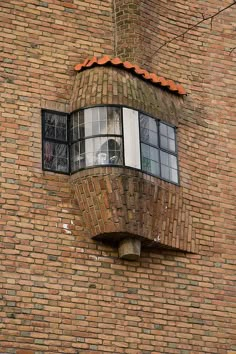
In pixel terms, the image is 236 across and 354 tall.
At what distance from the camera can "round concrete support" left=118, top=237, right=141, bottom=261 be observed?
21.7 meters

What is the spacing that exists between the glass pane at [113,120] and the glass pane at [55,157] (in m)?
0.81

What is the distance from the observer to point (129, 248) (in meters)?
21.7

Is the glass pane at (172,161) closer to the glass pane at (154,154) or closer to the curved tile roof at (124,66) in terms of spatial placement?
the glass pane at (154,154)

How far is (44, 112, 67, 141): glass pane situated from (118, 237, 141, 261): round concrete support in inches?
78.7

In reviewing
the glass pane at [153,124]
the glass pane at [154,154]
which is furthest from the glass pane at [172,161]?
the glass pane at [153,124]

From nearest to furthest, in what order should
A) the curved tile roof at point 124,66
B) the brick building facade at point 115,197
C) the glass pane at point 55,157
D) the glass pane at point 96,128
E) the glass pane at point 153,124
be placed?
the brick building facade at point 115,197, the glass pane at point 55,157, the glass pane at point 96,128, the glass pane at point 153,124, the curved tile roof at point 124,66

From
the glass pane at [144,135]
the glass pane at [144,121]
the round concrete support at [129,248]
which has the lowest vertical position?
the round concrete support at [129,248]

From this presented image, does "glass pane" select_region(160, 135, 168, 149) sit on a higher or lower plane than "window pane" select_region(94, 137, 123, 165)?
higher

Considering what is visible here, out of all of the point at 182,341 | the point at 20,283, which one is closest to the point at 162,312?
the point at 182,341

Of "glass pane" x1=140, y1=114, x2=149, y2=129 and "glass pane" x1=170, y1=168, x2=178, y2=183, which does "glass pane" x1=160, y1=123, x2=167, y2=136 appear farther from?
"glass pane" x1=170, y1=168, x2=178, y2=183

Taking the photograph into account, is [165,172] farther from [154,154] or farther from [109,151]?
[109,151]

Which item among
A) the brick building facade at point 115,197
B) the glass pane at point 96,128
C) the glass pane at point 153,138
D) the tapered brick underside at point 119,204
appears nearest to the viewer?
the brick building facade at point 115,197

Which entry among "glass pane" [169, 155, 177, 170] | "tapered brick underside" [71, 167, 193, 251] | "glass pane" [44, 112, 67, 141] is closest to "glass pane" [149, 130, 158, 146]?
"glass pane" [169, 155, 177, 170]

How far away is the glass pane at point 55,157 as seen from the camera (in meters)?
22.0
